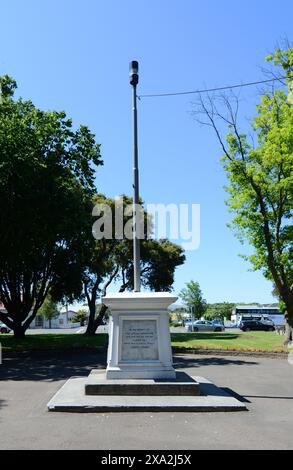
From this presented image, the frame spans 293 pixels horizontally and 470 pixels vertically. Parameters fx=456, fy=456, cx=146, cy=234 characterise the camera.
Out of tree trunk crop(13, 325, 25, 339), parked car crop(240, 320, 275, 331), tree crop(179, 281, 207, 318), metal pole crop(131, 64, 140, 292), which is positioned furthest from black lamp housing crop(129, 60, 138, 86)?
tree crop(179, 281, 207, 318)

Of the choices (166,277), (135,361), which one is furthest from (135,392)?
(166,277)

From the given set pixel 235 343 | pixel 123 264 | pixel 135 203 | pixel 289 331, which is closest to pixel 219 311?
pixel 123 264

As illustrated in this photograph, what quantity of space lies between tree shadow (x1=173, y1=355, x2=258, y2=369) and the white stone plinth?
5181 mm

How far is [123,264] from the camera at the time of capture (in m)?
38.3

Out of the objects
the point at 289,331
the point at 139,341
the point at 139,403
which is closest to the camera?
the point at 139,403

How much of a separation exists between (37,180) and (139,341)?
1071cm

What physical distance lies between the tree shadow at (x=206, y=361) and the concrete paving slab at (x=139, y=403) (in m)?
6.20

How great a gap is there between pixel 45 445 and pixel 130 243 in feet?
102

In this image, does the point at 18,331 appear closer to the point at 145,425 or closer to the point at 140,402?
the point at 140,402

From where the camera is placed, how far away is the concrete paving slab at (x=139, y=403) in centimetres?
836

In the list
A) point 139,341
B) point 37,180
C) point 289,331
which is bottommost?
point 289,331

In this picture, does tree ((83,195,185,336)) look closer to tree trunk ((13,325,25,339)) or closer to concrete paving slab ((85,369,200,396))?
tree trunk ((13,325,25,339))

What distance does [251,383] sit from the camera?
12.3 metres

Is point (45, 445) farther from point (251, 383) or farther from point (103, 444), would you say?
point (251, 383)
